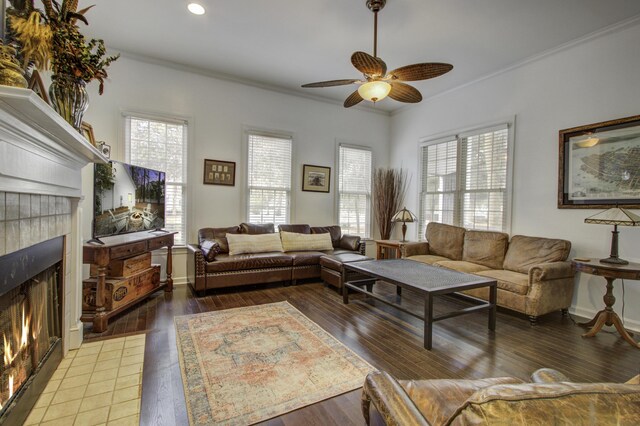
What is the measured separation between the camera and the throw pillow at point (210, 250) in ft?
12.5

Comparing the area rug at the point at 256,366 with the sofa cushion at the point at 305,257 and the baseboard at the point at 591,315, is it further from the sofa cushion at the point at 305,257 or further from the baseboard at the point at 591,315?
the baseboard at the point at 591,315

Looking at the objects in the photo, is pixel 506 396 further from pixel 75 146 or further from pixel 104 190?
pixel 104 190

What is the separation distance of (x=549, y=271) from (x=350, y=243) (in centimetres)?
274

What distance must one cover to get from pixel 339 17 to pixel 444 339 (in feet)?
10.9

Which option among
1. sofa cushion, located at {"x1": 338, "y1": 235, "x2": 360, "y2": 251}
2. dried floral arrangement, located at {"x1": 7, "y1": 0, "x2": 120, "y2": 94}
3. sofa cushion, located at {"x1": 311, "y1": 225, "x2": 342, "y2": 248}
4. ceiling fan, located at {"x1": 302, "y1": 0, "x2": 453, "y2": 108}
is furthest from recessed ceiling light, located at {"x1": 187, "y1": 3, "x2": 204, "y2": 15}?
sofa cushion, located at {"x1": 338, "y1": 235, "x2": 360, "y2": 251}

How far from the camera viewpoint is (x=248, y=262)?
158 inches

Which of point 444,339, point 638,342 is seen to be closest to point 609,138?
point 638,342

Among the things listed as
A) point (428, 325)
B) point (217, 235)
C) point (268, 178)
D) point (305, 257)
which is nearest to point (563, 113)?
point (428, 325)

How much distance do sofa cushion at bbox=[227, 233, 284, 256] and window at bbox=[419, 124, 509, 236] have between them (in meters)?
2.72

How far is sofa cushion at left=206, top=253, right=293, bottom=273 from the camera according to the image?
3850mm

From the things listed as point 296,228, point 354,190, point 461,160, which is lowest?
point 296,228

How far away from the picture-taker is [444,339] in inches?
106

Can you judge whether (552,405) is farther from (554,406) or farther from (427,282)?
(427,282)

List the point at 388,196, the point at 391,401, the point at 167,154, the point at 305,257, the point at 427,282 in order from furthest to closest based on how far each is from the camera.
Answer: the point at 388,196 → the point at 305,257 → the point at 167,154 → the point at 427,282 → the point at 391,401
